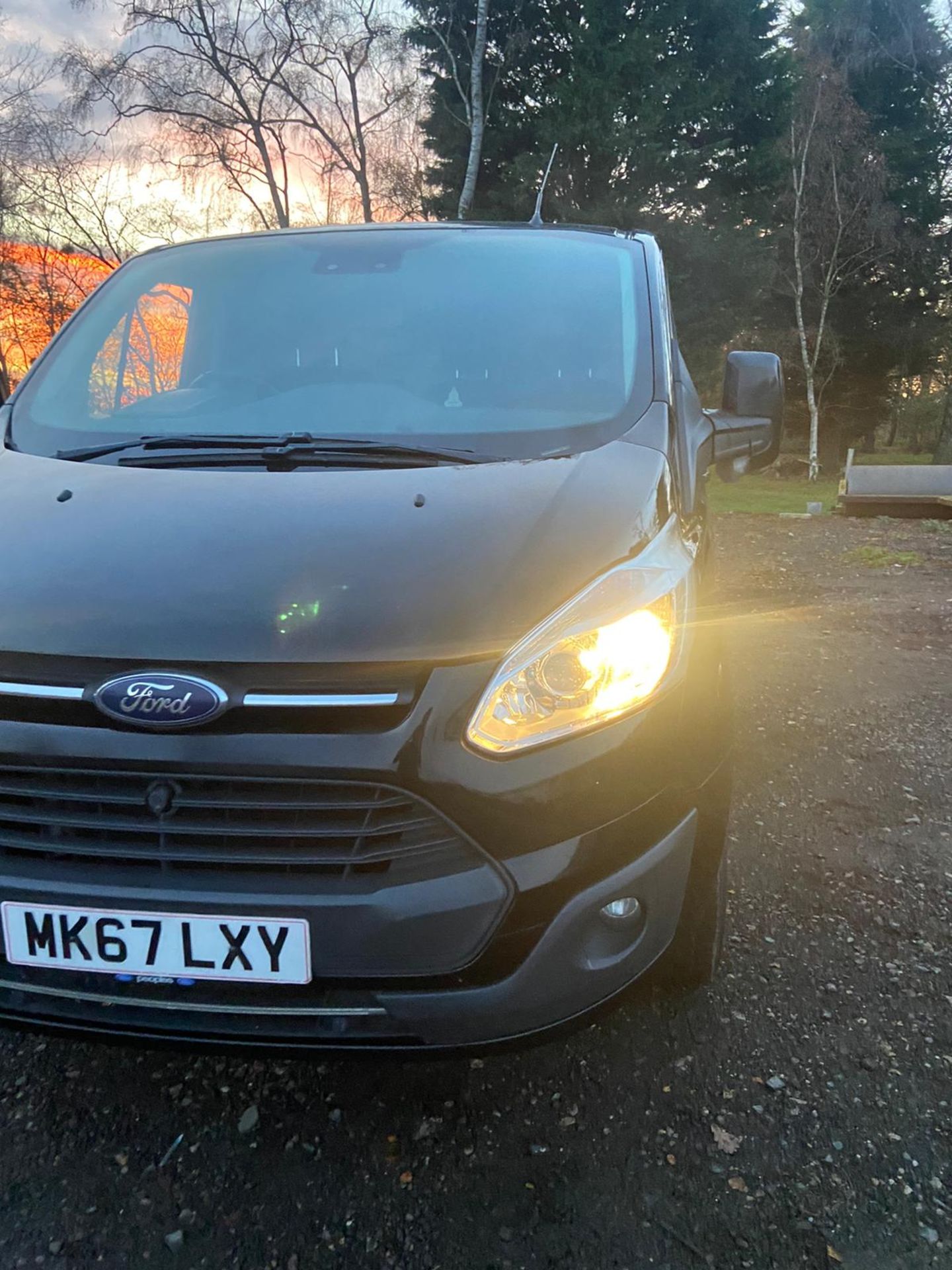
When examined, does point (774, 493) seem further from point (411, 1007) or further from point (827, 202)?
point (411, 1007)

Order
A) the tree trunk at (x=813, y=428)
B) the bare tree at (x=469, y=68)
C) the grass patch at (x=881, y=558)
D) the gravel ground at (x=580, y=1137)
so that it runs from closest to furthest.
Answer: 1. the gravel ground at (x=580, y=1137)
2. the grass patch at (x=881, y=558)
3. the bare tree at (x=469, y=68)
4. the tree trunk at (x=813, y=428)

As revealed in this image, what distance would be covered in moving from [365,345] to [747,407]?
116 centimetres

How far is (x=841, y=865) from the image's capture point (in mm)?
2844

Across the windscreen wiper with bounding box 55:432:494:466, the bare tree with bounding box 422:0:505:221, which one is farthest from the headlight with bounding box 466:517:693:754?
the bare tree with bounding box 422:0:505:221

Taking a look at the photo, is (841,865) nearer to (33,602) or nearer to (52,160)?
(33,602)

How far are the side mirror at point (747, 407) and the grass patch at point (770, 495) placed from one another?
757 centimetres

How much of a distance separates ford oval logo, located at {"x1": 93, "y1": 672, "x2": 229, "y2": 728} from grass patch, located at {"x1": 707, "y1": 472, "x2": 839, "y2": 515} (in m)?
9.45

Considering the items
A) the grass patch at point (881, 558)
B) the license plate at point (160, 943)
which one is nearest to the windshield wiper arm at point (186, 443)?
the license plate at point (160, 943)

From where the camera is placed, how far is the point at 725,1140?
1786 mm

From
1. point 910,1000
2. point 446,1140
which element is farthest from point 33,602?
point 910,1000

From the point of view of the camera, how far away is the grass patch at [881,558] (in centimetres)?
828

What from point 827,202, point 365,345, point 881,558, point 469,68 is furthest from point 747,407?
point 827,202

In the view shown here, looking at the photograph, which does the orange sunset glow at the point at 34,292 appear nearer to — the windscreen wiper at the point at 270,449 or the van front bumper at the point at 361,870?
the windscreen wiper at the point at 270,449

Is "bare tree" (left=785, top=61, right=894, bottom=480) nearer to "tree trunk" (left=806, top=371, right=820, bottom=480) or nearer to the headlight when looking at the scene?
"tree trunk" (left=806, top=371, right=820, bottom=480)
